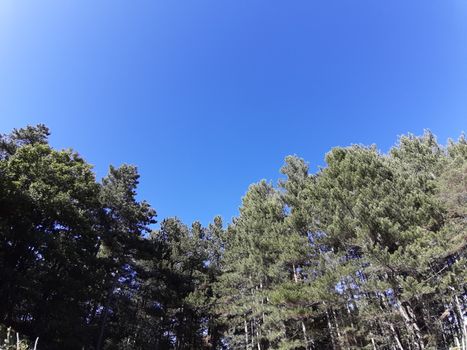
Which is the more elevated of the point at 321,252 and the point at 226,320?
the point at 321,252

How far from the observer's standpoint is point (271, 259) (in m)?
18.1

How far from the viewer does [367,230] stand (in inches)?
492

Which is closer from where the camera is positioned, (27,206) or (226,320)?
(27,206)

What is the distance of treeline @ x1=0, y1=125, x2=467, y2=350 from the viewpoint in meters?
11.8

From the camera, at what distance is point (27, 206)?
543 inches

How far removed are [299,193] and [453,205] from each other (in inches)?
291

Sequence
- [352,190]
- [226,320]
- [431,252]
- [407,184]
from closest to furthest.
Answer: [431,252] → [407,184] → [352,190] → [226,320]

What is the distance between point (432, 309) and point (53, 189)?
17.4 metres

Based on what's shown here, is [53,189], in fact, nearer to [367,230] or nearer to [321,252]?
[321,252]

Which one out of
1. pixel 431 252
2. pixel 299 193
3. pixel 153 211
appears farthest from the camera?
pixel 153 211

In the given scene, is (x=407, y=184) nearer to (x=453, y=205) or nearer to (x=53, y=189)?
(x=453, y=205)

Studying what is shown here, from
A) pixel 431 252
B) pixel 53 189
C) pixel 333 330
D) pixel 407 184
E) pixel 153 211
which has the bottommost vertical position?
pixel 333 330

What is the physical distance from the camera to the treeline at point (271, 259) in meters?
11.8

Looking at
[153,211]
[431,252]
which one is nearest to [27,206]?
[153,211]
